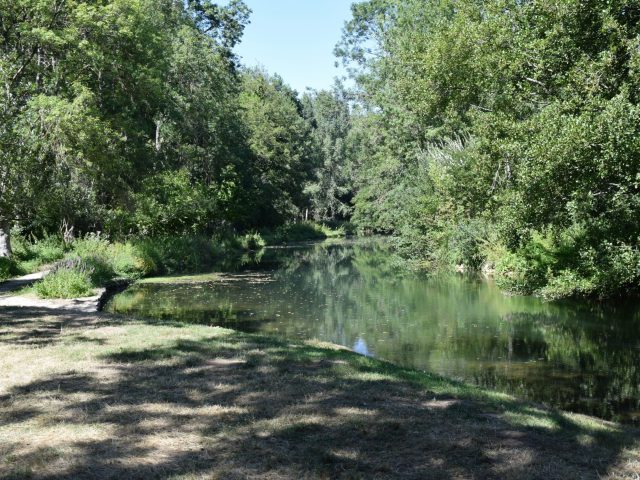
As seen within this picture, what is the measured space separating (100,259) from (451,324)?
13983 millimetres

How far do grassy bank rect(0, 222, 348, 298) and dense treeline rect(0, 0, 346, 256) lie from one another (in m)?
1.30

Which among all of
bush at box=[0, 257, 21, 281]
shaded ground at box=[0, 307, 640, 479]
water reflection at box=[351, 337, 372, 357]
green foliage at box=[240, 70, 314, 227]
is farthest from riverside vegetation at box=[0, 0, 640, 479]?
green foliage at box=[240, 70, 314, 227]

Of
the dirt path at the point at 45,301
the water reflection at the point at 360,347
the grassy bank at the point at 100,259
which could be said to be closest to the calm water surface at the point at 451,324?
the water reflection at the point at 360,347

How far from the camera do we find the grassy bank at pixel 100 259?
17125 mm

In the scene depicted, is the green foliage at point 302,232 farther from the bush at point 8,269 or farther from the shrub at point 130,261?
the bush at point 8,269

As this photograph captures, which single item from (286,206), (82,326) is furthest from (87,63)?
(286,206)

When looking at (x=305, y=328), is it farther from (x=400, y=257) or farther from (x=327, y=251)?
(x=327, y=251)

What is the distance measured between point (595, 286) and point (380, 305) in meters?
7.01

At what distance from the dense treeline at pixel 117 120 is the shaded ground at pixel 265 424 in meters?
11.2

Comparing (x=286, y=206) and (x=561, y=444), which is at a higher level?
(x=286, y=206)

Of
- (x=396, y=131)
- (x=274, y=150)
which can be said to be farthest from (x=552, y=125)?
(x=274, y=150)

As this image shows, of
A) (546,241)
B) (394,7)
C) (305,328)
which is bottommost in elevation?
(305,328)

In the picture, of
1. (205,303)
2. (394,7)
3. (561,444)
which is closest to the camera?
(561,444)

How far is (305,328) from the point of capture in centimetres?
1585
